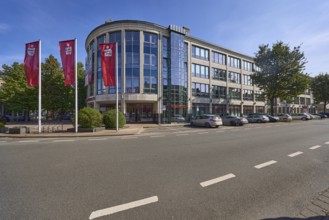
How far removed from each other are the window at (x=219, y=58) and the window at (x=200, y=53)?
2311 mm

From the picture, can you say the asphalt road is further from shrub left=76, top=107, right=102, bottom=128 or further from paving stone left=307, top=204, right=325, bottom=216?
shrub left=76, top=107, right=102, bottom=128

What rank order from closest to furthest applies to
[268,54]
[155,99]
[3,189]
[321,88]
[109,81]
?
1. [3,189]
2. [109,81]
3. [155,99]
4. [268,54]
5. [321,88]

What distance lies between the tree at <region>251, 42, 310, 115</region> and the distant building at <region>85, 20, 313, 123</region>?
10.3 meters

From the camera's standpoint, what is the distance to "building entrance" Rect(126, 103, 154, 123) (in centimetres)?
3472

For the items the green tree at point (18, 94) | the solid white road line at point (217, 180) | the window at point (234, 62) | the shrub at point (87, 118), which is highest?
the window at point (234, 62)

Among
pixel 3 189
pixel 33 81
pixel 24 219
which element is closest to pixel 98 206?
pixel 24 219

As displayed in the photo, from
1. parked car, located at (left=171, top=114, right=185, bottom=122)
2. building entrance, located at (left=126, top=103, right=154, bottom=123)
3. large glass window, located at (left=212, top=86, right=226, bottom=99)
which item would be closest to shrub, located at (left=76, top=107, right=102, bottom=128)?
building entrance, located at (left=126, top=103, right=154, bottom=123)

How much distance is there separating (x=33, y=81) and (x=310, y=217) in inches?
809

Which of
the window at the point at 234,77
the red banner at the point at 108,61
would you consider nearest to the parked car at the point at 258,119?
the window at the point at 234,77

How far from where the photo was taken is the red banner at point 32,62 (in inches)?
675

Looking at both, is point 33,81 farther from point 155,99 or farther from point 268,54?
point 268,54

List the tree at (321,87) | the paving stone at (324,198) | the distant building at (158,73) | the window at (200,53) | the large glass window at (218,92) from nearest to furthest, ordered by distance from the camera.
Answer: the paving stone at (324,198) < the distant building at (158,73) < the window at (200,53) < the large glass window at (218,92) < the tree at (321,87)

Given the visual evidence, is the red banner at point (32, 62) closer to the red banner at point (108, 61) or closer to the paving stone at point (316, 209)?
the red banner at point (108, 61)

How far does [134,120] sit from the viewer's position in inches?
1357
